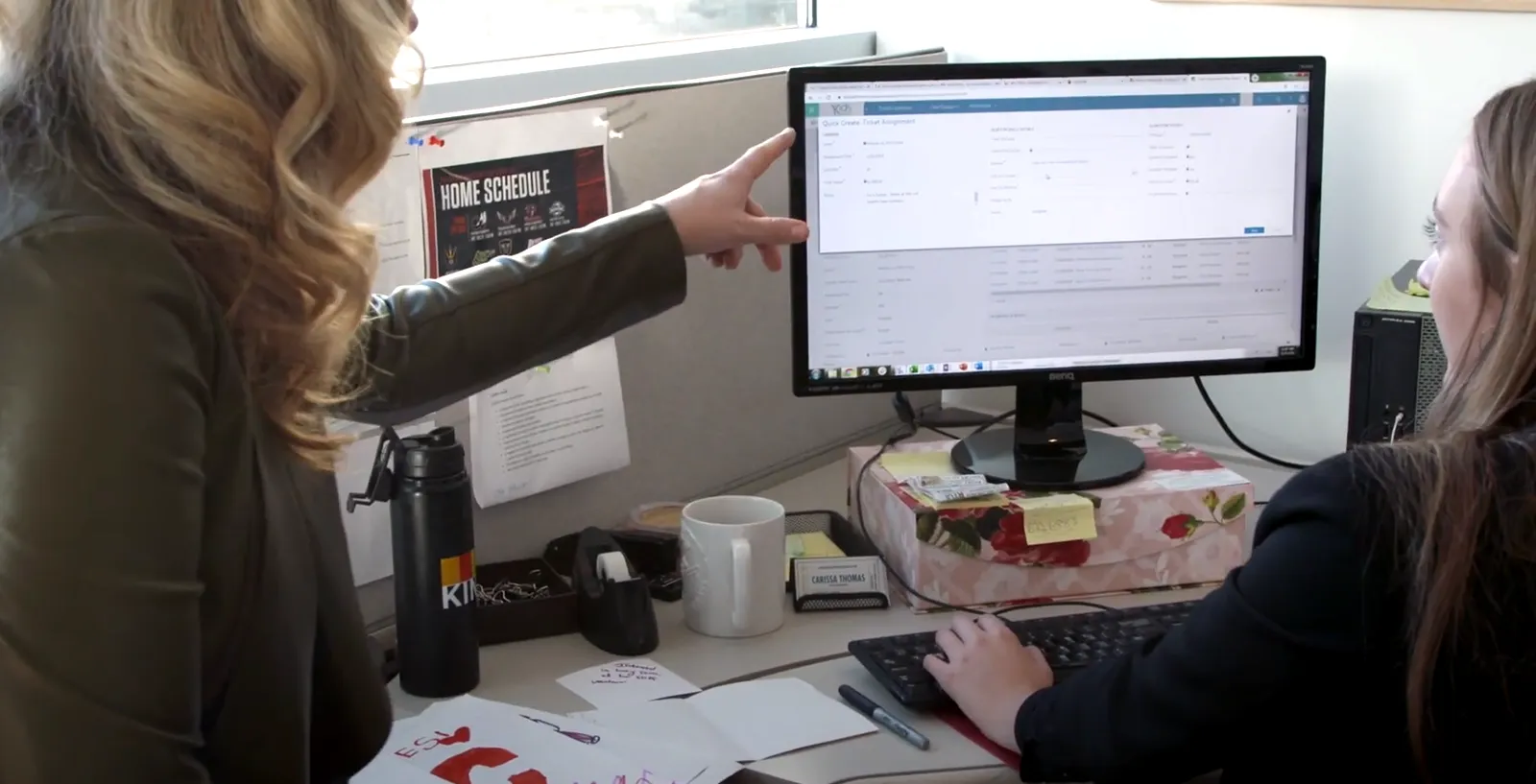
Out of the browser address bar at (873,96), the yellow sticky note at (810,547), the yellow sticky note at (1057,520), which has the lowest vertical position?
the yellow sticky note at (810,547)

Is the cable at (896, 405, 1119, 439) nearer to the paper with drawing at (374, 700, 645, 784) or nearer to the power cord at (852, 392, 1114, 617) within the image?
the power cord at (852, 392, 1114, 617)

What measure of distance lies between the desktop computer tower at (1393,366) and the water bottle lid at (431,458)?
887 mm

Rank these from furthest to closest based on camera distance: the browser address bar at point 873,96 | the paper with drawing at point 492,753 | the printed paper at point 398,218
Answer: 1. the browser address bar at point 873,96
2. the printed paper at point 398,218
3. the paper with drawing at point 492,753

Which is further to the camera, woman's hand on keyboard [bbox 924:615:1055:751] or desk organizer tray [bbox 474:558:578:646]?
desk organizer tray [bbox 474:558:578:646]

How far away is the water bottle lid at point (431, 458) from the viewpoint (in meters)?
1.18

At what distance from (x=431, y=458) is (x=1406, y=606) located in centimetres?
71

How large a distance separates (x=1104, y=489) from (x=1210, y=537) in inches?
4.4

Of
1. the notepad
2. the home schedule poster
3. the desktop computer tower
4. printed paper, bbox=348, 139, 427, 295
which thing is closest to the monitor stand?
the desktop computer tower

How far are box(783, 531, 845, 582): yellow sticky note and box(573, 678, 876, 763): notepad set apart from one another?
0.23 m

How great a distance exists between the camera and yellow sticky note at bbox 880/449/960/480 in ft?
4.76

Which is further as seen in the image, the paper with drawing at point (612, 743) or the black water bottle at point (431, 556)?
the black water bottle at point (431, 556)

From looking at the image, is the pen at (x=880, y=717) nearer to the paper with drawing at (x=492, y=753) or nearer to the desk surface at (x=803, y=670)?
the desk surface at (x=803, y=670)

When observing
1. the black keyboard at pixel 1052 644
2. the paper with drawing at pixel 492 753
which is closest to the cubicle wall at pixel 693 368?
the paper with drawing at pixel 492 753

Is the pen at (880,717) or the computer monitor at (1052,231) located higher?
the computer monitor at (1052,231)
